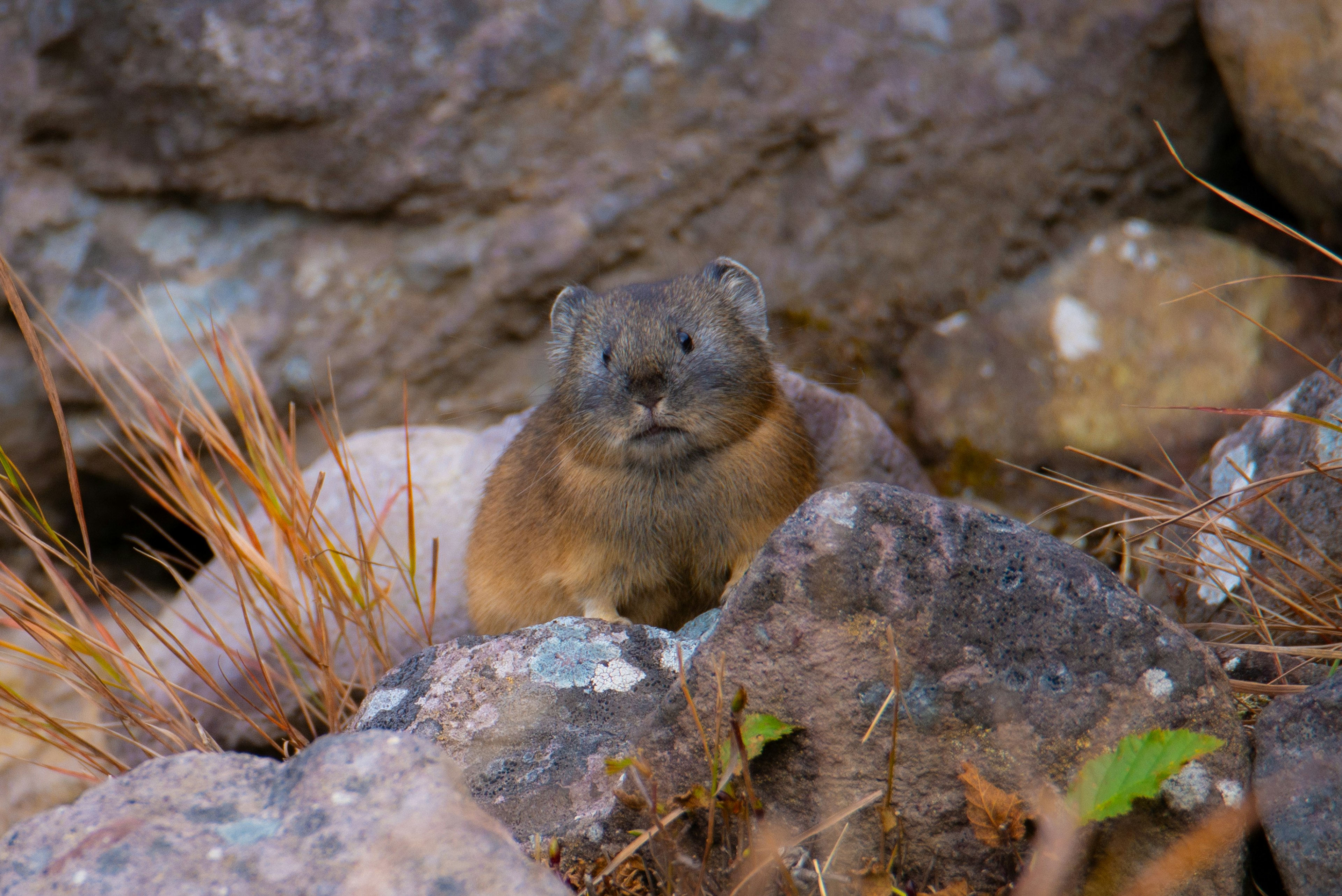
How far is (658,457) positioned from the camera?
4715mm

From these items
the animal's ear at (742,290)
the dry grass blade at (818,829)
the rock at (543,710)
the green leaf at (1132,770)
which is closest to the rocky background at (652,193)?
the animal's ear at (742,290)

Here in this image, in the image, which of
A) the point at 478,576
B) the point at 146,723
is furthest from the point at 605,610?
the point at 146,723

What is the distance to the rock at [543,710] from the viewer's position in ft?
11.3

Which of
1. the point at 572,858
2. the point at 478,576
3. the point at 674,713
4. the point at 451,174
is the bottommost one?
the point at 478,576

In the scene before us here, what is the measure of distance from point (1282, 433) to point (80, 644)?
4.95 m

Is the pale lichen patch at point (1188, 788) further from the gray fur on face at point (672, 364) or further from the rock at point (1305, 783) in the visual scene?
the gray fur on face at point (672, 364)

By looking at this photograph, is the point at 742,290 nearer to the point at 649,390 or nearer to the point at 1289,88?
the point at 649,390

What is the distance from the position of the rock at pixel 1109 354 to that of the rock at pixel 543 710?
3.43m

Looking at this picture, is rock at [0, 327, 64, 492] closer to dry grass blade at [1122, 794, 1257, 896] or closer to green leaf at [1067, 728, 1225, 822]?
green leaf at [1067, 728, 1225, 822]

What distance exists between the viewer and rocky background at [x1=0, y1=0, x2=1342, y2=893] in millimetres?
6629

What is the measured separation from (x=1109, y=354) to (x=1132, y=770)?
426 cm

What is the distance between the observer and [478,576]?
18.2 feet

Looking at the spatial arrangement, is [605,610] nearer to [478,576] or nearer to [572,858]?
[478,576]

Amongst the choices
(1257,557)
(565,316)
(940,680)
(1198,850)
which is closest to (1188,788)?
(1198,850)
